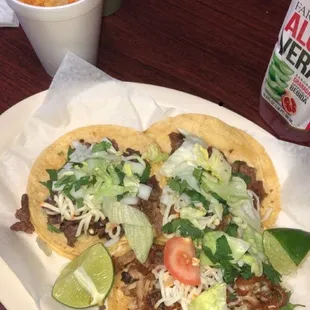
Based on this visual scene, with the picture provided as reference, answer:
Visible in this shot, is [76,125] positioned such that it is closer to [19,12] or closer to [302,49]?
[19,12]

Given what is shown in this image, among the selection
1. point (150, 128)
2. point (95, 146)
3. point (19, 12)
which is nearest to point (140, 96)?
point (150, 128)

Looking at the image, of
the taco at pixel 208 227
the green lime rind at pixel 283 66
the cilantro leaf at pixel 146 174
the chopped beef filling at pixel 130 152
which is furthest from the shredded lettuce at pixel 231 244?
the green lime rind at pixel 283 66

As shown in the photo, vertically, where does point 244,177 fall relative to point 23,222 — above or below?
above

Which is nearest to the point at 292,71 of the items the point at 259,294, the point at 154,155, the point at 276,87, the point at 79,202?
the point at 276,87

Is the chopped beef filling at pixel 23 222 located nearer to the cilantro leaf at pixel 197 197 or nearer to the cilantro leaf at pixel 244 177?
the cilantro leaf at pixel 197 197

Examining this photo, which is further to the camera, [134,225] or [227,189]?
[227,189]

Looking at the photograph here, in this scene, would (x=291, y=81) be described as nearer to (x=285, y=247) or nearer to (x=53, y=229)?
(x=285, y=247)
